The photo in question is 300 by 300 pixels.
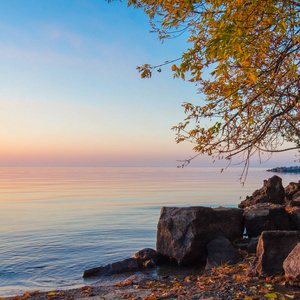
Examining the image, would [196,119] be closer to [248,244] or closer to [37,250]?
[248,244]

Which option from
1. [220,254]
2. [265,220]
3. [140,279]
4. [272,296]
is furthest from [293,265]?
[265,220]

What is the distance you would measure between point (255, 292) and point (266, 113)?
5.02 metres

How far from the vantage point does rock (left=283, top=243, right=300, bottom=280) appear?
6785mm

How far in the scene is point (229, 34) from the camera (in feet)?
16.6

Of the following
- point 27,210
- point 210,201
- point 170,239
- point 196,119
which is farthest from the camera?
point 210,201

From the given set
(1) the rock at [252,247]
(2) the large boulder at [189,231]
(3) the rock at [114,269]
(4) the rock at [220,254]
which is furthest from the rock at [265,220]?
(3) the rock at [114,269]

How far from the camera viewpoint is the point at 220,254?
10062mm

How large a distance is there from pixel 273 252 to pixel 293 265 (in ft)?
2.85

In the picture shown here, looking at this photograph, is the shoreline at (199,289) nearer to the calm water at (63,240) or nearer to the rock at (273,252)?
the rock at (273,252)

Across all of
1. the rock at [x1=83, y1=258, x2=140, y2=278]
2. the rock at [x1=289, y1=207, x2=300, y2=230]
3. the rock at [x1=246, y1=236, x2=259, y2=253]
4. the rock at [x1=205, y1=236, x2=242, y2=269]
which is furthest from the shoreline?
the rock at [x1=289, y1=207, x2=300, y2=230]

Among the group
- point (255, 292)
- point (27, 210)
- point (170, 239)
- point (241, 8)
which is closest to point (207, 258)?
point (170, 239)

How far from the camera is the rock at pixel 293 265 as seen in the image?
679 cm

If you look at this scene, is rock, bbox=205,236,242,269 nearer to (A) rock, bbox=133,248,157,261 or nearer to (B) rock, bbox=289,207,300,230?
(A) rock, bbox=133,248,157,261

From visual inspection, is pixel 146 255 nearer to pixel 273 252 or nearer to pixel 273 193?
pixel 273 252
